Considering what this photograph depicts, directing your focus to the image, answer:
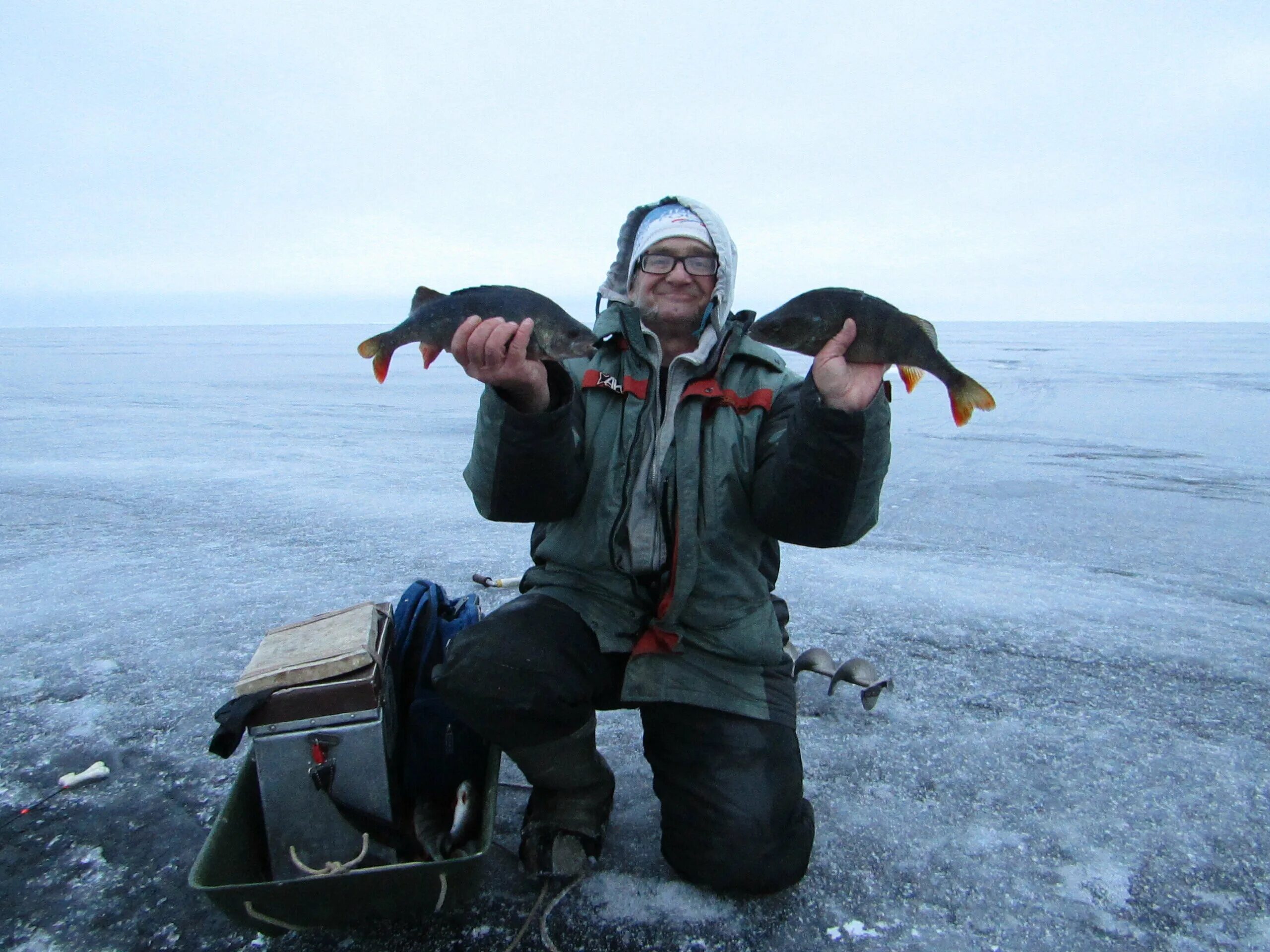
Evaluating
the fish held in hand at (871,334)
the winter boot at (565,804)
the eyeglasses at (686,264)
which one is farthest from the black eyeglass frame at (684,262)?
the winter boot at (565,804)

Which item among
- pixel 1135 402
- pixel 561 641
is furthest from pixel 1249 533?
pixel 1135 402

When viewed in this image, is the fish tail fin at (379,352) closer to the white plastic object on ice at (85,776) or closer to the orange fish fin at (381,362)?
the orange fish fin at (381,362)

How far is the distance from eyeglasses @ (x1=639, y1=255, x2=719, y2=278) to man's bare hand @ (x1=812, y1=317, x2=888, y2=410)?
56cm

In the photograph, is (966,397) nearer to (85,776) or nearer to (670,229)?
(670,229)

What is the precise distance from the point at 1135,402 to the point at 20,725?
11958mm

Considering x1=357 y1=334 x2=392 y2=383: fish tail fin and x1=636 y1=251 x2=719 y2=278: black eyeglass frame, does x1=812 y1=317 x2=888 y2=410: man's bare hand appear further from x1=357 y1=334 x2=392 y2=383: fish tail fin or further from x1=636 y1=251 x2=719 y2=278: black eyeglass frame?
x1=357 y1=334 x2=392 y2=383: fish tail fin

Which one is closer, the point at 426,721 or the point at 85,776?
the point at 426,721

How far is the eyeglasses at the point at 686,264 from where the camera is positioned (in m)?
2.54

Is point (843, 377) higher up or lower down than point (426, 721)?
higher up

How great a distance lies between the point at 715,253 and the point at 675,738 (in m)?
1.42

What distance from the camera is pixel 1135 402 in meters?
11.0

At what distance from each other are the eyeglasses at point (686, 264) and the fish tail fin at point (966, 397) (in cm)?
78

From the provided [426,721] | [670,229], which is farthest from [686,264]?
[426,721]

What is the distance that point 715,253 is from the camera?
101 inches
